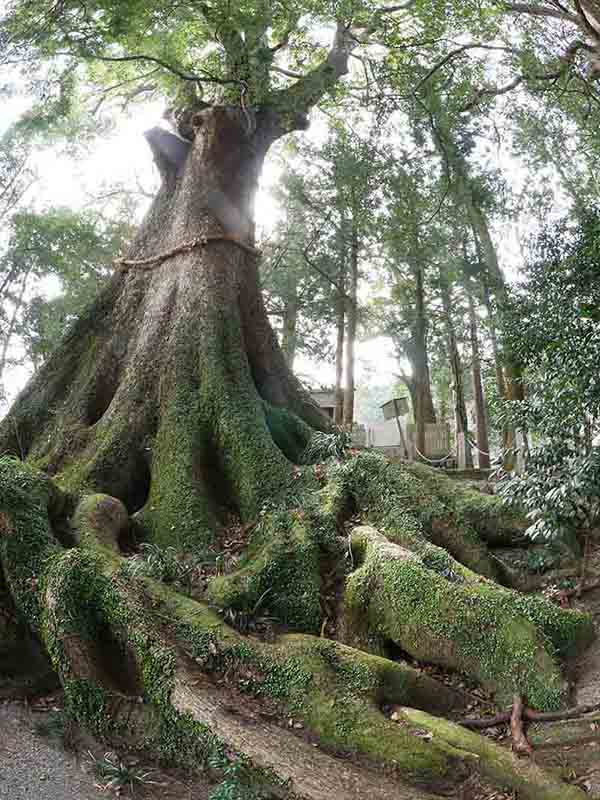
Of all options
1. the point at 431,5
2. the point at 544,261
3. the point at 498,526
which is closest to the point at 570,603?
the point at 498,526

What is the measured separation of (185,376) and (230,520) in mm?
1764

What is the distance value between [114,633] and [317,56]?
31.2 ft

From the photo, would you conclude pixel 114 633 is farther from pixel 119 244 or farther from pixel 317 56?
pixel 119 244

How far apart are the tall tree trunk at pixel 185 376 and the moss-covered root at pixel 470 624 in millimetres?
1696

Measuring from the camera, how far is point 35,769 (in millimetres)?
3453

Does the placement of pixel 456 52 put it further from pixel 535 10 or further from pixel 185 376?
pixel 185 376

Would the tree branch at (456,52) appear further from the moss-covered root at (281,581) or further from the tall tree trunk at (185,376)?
the moss-covered root at (281,581)

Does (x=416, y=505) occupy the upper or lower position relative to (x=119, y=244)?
lower

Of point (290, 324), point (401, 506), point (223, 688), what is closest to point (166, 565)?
point (223, 688)

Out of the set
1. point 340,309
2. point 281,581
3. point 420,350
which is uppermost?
point 340,309

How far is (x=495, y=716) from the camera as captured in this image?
3785mm

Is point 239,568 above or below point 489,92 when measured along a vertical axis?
below

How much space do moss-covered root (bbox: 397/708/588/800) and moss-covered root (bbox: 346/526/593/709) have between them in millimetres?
673

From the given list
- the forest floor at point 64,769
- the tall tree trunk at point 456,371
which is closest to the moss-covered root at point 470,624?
the forest floor at point 64,769
